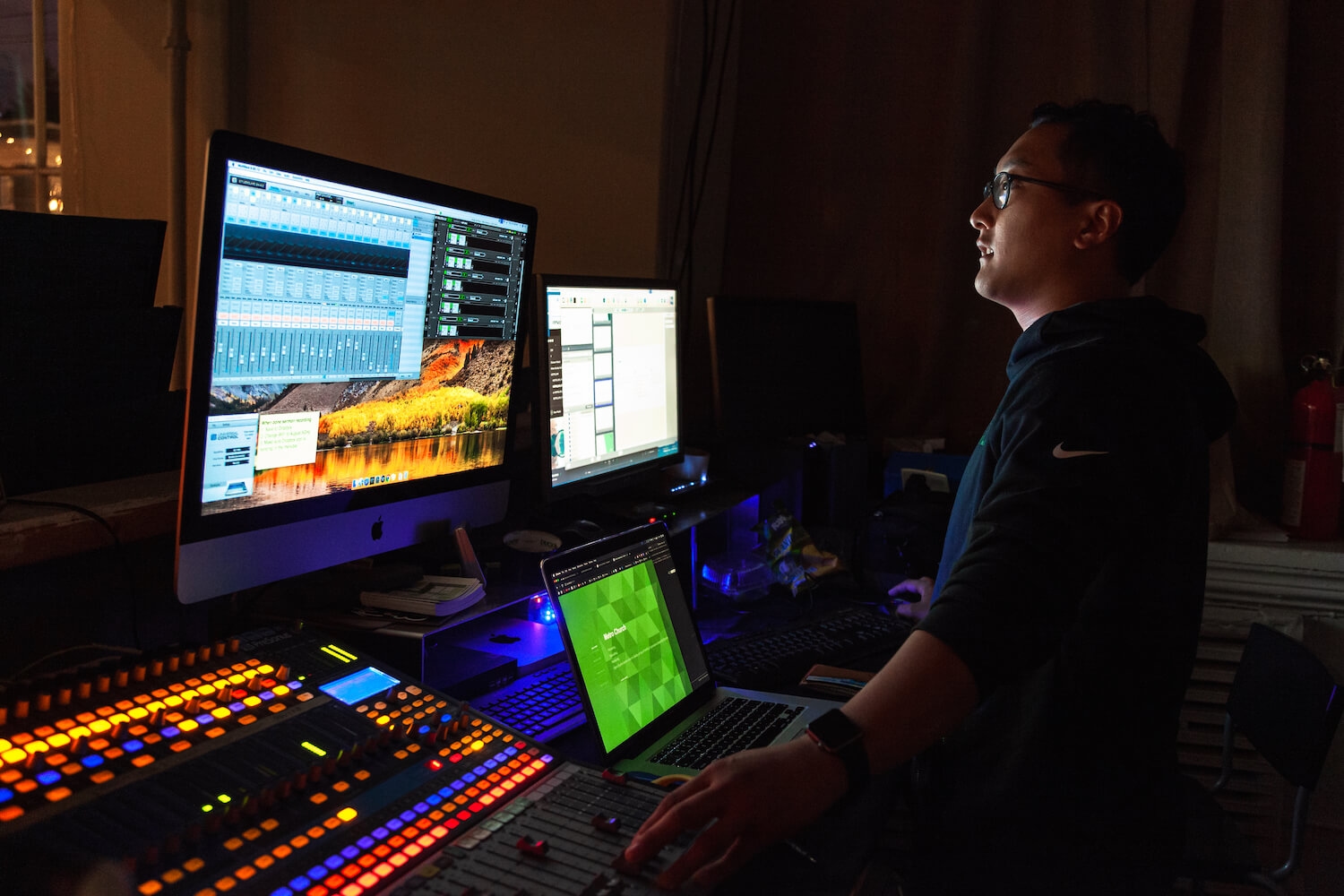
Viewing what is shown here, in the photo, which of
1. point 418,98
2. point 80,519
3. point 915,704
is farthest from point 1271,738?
point 418,98

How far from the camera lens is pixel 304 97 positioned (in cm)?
281

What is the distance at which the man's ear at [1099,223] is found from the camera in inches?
52.1

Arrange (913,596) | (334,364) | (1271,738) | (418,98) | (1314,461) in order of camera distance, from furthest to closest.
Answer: (418,98) < (1314,461) < (913,596) < (1271,738) < (334,364)

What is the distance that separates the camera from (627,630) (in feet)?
3.97

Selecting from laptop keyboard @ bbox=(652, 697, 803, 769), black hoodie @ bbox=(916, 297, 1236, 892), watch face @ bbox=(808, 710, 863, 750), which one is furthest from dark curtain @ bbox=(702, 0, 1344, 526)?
watch face @ bbox=(808, 710, 863, 750)

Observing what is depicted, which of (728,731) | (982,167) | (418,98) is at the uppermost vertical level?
(418,98)

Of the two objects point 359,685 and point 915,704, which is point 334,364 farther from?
point 915,704

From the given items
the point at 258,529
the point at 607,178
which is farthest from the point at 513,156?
the point at 258,529

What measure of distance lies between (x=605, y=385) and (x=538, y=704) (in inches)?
26.8

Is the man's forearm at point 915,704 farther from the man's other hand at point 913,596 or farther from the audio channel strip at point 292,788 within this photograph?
the man's other hand at point 913,596

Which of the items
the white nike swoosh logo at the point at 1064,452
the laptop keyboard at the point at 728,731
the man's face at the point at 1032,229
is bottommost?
the laptop keyboard at the point at 728,731

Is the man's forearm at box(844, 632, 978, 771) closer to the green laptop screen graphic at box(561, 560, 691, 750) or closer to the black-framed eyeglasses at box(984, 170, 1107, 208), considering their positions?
the green laptop screen graphic at box(561, 560, 691, 750)

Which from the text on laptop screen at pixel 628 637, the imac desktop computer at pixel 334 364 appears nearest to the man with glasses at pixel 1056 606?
the text on laptop screen at pixel 628 637

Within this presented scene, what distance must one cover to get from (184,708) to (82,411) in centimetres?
57
